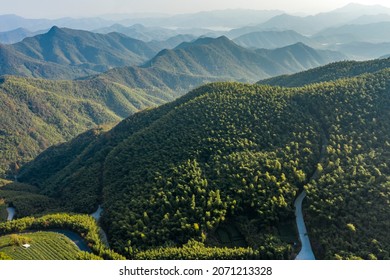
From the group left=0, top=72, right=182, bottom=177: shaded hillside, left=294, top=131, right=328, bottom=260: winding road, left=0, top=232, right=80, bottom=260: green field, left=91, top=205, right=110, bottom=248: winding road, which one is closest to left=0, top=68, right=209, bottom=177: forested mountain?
left=0, top=72, right=182, bottom=177: shaded hillside

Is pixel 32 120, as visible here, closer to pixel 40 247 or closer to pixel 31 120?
pixel 31 120

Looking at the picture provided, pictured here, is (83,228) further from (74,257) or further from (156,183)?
(156,183)

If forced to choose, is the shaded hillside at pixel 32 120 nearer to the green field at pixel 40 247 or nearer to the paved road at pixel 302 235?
the green field at pixel 40 247

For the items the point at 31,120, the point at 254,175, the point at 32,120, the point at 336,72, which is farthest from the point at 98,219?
the point at 32,120

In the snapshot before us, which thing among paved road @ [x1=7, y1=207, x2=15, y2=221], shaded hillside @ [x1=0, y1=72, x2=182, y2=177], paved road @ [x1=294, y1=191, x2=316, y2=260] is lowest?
shaded hillside @ [x1=0, y1=72, x2=182, y2=177]

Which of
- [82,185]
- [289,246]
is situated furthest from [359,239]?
[82,185]

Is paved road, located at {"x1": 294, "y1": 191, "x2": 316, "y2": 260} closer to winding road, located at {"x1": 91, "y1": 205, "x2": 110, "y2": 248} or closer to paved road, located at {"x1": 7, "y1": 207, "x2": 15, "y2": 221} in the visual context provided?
winding road, located at {"x1": 91, "y1": 205, "x2": 110, "y2": 248}
